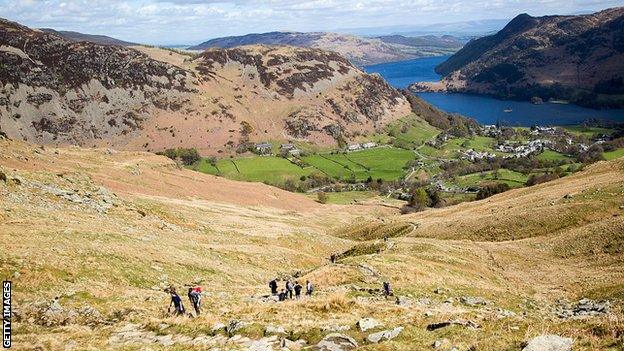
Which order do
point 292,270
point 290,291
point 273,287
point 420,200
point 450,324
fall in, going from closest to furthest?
point 450,324 → point 290,291 → point 273,287 → point 292,270 → point 420,200

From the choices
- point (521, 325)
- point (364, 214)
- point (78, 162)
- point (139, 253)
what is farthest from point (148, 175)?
point (521, 325)

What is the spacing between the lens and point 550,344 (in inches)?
803

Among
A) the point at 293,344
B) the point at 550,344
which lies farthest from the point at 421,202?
the point at 550,344

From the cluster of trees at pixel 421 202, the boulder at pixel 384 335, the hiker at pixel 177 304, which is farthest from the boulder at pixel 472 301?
the cluster of trees at pixel 421 202

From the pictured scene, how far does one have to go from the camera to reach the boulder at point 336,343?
2317cm

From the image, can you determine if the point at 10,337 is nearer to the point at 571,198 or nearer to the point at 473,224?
the point at 473,224

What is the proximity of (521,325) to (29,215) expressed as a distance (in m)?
50.3

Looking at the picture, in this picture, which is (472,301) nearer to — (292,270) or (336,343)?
(292,270)

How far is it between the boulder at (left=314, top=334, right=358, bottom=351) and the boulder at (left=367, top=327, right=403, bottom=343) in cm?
104

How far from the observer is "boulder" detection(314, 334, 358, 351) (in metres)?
23.2

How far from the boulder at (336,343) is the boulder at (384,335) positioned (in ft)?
3.42

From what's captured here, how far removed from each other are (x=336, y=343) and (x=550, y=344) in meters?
9.71

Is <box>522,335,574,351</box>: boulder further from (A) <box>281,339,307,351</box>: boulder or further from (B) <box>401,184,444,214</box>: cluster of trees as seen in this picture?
(B) <box>401,184,444,214</box>: cluster of trees

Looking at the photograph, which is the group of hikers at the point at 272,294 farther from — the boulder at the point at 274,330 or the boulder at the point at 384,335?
the boulder at the point at 384,335
